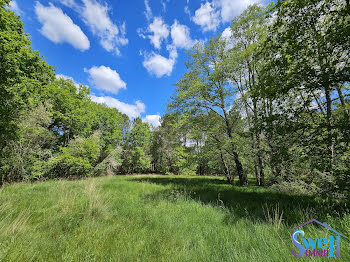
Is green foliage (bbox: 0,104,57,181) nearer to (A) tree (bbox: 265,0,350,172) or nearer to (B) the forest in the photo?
(B) the forest

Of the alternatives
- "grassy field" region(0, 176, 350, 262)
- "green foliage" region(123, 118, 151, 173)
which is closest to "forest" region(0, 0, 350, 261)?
"grassy field" region(0, 176, 350, 262)

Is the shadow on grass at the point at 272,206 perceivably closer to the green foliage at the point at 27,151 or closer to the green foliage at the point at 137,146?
the green foliage at the point at 27,151

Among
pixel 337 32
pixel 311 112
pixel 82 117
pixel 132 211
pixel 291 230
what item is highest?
pixel 82 117

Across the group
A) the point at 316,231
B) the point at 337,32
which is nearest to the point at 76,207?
the point at 316,231

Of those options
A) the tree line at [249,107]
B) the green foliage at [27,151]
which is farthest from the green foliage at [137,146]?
the green foliage at [27,151]

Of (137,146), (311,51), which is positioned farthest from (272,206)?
(137,146)

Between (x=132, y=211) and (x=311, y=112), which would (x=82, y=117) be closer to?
(x=132, y=211)

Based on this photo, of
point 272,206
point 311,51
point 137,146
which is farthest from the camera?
point 137,146

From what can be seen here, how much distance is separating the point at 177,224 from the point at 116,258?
5.29 ft

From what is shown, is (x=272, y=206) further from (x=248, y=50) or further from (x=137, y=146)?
(x=137, y=146)

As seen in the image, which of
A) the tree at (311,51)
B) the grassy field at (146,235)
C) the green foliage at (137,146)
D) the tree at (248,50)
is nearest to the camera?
the grassy field at (146,235)

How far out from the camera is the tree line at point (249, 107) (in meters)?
4.07

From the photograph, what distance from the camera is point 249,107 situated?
963 centimetres

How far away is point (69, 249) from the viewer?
2.18 metres
